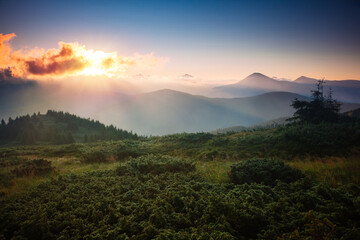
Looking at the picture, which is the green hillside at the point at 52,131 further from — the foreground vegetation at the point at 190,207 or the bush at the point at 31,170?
the foreground vegetation at the point at 190,207

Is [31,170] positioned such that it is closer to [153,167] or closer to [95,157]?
[95,157]

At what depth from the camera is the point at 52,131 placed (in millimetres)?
85125

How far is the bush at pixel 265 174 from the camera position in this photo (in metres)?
9.14

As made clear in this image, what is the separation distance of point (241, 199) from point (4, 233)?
22.5 ft

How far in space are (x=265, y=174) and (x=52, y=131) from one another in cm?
9720

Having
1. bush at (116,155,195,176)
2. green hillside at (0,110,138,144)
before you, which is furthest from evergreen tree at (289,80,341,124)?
green hillside at (0,110,138,144)

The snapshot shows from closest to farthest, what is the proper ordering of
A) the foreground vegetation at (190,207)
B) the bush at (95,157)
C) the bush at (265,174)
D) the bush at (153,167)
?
the foreground vegetation at (190,207) → the bush at (265,174) → the bush at (153,167) → the bush at (95,157)

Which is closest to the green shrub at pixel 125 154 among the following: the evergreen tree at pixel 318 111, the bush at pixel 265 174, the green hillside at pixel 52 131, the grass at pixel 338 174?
the bush at pixel 265 174

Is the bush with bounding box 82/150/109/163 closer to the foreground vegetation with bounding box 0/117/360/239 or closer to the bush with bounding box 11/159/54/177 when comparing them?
the bush with bounding box 11/159/54/177

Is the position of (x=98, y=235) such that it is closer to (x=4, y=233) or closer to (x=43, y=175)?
(x=4, y=233)

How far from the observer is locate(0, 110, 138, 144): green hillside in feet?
269

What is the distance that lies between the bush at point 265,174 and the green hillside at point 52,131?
272ft

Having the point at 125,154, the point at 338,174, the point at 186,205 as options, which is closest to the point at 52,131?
the point at 125,154

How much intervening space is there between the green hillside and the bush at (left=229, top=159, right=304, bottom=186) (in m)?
82.9
